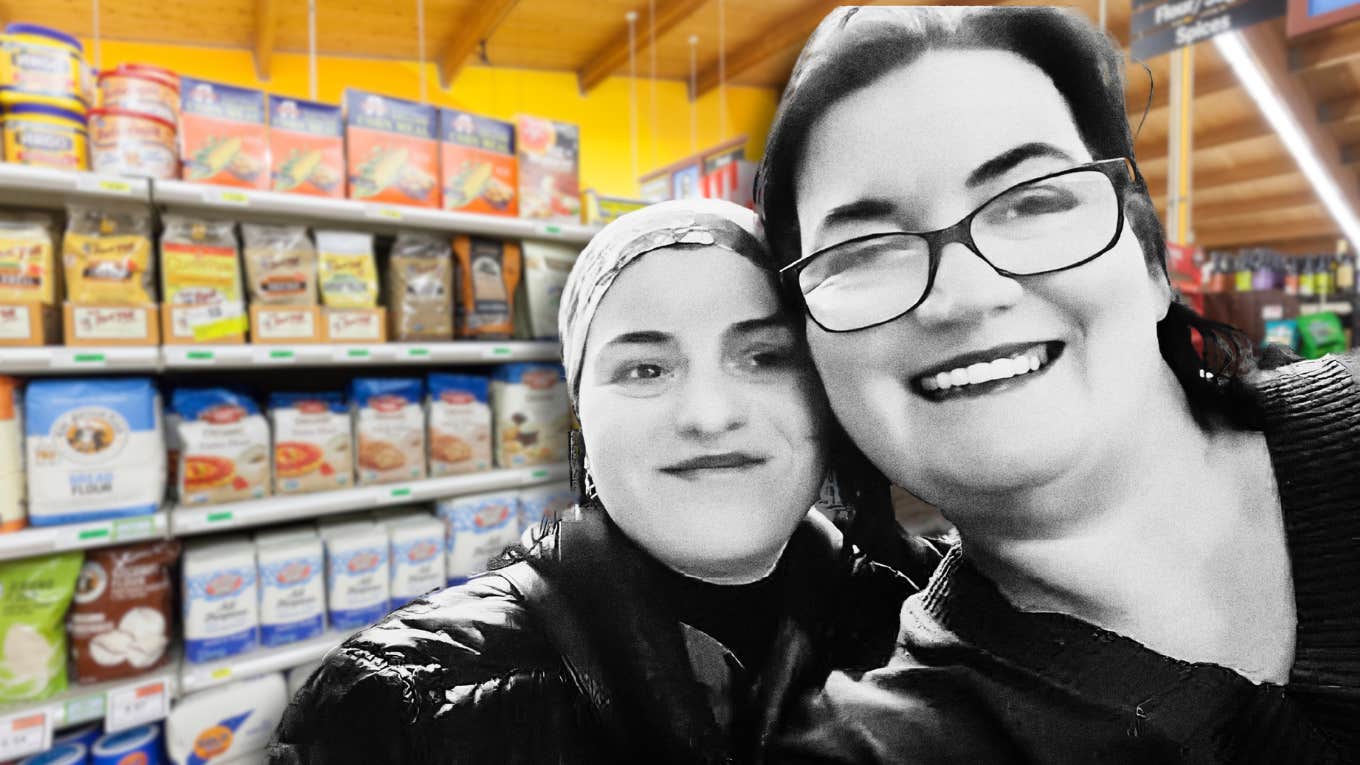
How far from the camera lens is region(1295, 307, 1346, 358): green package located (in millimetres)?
1007

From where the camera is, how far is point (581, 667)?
1.60ft

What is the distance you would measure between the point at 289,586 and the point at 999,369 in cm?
214

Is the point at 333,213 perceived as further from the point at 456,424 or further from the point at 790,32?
the point at 790,32

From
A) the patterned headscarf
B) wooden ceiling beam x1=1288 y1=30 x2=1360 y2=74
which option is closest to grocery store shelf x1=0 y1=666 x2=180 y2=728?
the patterned headscarf

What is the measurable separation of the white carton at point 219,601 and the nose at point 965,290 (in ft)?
6.91

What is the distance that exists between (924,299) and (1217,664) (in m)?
0.26

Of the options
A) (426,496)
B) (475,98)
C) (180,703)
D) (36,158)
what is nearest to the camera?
(36,158)

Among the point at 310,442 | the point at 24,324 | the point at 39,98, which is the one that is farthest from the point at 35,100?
the point at 310,442

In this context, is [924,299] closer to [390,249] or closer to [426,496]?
[426,496]

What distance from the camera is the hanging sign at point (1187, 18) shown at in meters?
1.65

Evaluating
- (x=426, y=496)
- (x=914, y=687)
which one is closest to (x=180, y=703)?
(x=426, y=496)

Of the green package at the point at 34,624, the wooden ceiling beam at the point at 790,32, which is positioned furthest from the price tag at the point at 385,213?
the wooden ceiling beam at the point at 790,32

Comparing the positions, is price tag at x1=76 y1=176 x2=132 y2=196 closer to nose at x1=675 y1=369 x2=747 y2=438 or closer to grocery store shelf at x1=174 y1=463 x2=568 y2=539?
grocery store shelf at x1=174 y1=463 x2=568 y2=539

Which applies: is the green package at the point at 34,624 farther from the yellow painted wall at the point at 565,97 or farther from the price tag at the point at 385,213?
the yellow painted wall at the point at 565,97
